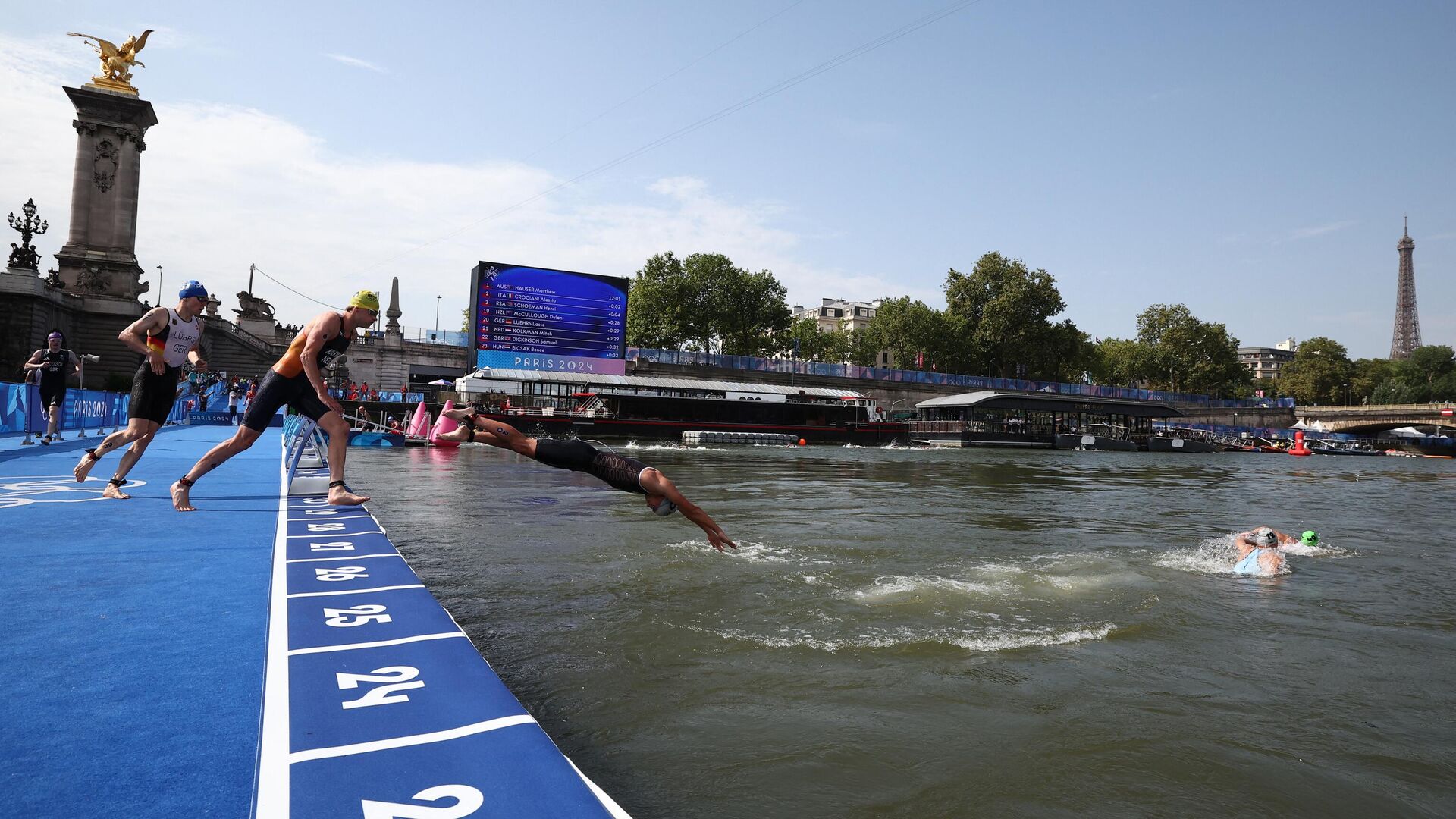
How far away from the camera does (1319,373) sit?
355 feet

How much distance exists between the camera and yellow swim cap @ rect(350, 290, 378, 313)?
646 centimetres

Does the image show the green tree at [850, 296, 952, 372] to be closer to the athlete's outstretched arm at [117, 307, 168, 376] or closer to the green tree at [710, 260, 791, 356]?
the green tree at [710, 260, 791, 356]

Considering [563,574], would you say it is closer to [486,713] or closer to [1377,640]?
[486,713]

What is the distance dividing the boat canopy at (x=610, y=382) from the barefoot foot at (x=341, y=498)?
33.4 meters

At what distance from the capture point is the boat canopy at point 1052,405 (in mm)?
56925

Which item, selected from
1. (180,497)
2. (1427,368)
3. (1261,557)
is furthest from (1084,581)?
(1427,368)

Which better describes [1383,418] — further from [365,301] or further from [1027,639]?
[365,301]

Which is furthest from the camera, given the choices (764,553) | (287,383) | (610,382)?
(610,382)

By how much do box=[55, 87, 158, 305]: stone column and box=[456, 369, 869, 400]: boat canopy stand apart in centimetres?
1797

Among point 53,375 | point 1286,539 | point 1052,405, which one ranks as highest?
point 1052,405

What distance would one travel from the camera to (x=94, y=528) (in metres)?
5.71

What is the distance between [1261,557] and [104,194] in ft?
165

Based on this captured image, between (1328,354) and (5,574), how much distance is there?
145 meters

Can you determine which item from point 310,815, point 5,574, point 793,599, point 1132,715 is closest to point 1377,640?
point 1132,715
